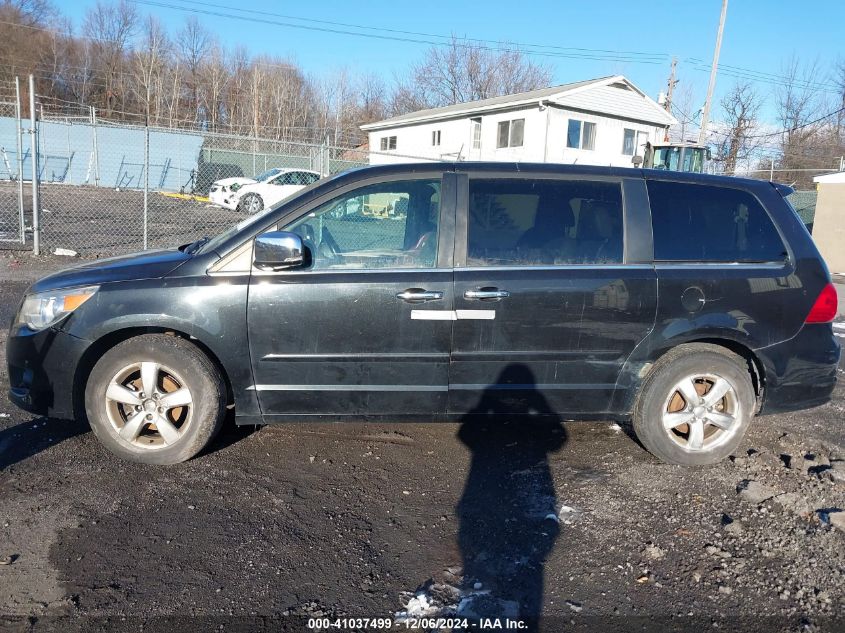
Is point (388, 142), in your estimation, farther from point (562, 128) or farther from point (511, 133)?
point (562, 128)

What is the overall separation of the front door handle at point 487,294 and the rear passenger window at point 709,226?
1.02m

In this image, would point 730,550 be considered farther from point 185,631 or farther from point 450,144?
point 450,144

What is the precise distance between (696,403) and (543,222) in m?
1.48

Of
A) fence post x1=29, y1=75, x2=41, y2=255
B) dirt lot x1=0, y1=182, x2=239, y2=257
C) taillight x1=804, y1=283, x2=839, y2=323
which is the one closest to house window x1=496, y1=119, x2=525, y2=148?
dirt lot x1=0, y1=182, x2=239, y2=257

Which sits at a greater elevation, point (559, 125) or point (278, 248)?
point (559, 125)

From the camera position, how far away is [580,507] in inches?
139

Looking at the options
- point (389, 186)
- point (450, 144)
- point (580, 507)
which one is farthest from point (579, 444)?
point (450, 144)

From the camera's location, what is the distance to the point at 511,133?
2769 cm

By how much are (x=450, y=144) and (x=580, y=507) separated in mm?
28645

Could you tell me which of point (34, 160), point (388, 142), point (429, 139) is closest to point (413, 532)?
point (34, 160)

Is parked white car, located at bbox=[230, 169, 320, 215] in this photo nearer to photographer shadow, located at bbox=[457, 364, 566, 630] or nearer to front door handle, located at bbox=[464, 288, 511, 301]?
photographer shadow, located at bbox=[457, 364, 566, 630]

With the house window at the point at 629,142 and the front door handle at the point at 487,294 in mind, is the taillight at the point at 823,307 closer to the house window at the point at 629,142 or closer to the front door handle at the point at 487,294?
the front door handle at the point at 487,294

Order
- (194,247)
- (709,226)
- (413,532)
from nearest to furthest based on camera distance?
(413,532)
(709,226)
(194,247)

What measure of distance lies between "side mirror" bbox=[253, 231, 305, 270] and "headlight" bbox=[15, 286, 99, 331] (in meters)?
1.00
